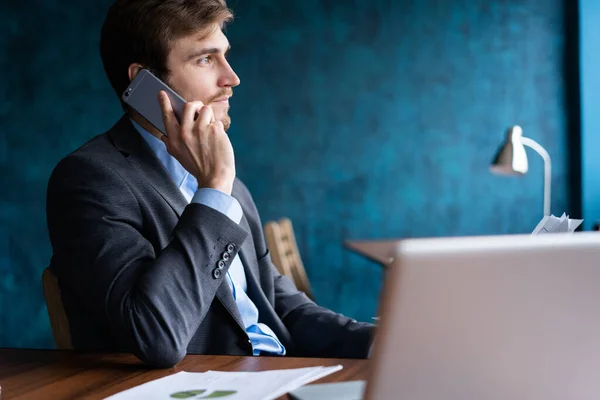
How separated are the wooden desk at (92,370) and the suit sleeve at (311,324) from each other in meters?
0.37

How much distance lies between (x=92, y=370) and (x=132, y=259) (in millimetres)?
215

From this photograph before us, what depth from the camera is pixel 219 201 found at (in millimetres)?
1354

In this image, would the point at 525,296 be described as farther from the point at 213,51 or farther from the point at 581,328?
the point at 213,51

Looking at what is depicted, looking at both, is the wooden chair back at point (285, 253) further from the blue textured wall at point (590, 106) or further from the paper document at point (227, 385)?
the paper document at point (227, 385)

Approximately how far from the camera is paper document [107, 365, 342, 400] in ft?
3.26

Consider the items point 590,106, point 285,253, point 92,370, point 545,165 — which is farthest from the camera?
point 590,106

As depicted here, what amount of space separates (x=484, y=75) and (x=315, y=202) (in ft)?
4.40

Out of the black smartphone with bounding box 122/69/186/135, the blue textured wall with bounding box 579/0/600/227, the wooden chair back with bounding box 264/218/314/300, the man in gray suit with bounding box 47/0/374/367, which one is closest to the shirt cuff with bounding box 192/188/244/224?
the man in gray suit with bounding box 47/0/374/367

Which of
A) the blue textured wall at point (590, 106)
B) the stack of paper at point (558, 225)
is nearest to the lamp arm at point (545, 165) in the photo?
the blue textured wall at point (590, 106)

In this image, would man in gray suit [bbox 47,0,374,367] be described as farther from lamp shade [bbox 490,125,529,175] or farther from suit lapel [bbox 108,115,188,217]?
lamp shade [bbox 490,125,529,175]

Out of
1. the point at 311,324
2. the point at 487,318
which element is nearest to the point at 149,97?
the point at 311,324

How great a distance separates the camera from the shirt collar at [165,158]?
162cm

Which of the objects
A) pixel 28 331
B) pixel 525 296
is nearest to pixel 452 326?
pixel 525 296

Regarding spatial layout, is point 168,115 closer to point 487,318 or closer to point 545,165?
point 487,318
